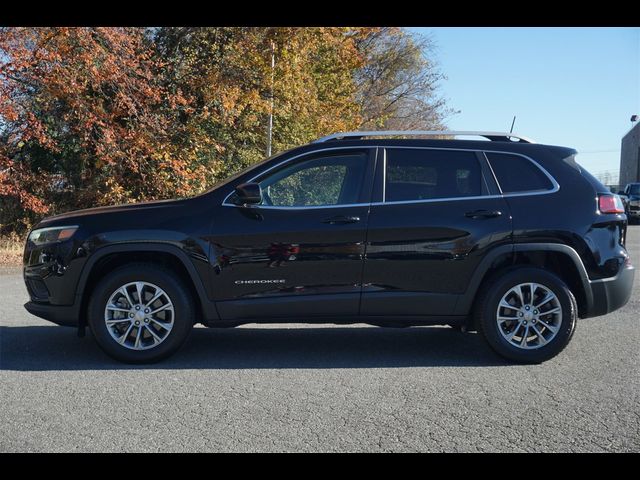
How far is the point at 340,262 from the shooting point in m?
5.62

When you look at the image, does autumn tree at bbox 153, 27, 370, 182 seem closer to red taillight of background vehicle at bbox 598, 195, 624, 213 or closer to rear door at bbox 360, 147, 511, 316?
rear door at bbox 360, 147, 511, 316

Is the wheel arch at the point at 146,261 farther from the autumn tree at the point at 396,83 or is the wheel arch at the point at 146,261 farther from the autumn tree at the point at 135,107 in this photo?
the autumn tree at the point at 396,83

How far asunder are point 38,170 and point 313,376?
13.5 metres

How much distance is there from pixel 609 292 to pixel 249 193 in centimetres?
316

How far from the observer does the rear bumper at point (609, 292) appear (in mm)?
5734

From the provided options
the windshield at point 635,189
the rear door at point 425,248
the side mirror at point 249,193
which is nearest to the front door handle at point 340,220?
the rear door at point 425,248

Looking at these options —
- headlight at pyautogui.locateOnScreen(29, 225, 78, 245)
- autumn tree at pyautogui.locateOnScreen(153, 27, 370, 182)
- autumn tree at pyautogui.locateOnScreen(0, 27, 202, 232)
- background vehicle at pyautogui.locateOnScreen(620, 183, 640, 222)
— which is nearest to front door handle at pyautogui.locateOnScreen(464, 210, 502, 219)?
headlight at pyautogui.locateOnScreen(29, 225, 78, 245)

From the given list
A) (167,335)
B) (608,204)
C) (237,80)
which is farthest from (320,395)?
(237,80)

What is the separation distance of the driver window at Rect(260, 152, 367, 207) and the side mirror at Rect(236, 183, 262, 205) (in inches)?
6.2

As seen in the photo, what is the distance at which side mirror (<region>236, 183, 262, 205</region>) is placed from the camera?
221 inches

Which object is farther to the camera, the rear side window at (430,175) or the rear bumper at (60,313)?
the rear side window at (430,175)

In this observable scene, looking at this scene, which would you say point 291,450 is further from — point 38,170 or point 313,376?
point 38,170

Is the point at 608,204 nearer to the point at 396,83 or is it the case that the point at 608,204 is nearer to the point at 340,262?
the point at 340,262
